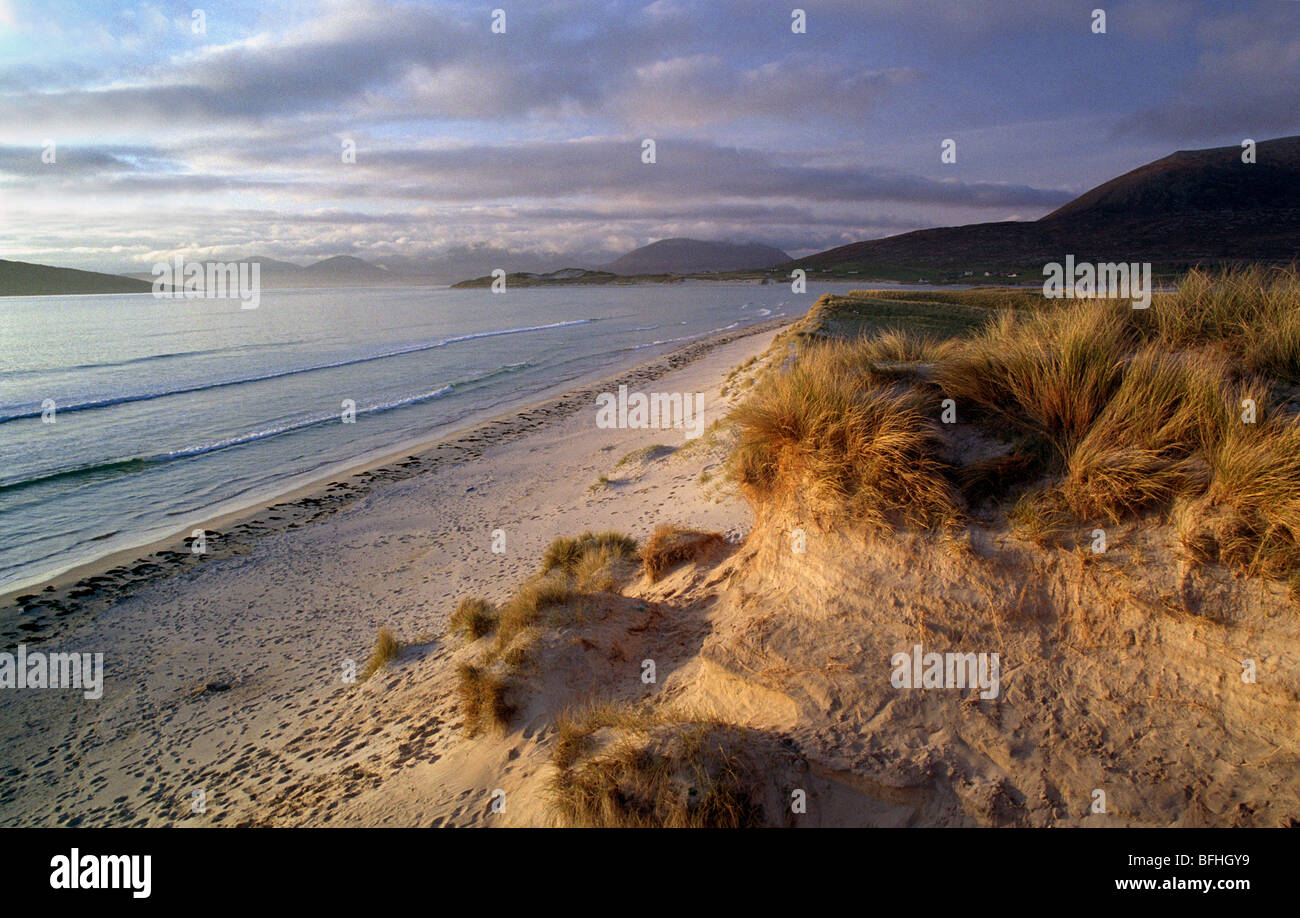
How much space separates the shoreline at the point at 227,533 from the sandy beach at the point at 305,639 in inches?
2.5

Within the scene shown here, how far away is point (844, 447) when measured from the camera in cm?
527

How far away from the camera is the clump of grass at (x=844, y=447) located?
4.86 metres

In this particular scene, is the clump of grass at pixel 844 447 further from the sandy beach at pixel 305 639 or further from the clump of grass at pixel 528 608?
the sandy beach at pixel 305 639

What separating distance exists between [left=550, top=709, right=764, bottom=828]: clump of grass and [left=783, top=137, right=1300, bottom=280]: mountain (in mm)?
55651

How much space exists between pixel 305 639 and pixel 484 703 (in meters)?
4.69

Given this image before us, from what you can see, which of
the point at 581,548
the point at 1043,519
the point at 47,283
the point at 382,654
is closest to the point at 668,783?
the point at 1043,519

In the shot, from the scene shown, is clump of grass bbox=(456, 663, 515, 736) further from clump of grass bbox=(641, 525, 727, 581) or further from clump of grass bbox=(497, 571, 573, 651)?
clump of grass bbox=(641, 525, 727, 581)

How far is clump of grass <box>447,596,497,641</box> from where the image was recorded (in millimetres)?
7078

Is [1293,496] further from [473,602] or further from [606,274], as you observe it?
[606,274]

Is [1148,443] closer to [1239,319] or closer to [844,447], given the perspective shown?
[844,447]

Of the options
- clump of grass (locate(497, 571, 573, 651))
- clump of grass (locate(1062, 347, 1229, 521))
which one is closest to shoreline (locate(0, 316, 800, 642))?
clump of grass (locate(497, 571, 573, 651))

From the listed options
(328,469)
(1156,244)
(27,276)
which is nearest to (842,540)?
(328,469)

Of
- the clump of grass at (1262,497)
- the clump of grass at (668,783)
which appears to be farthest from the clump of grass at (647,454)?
the clump of grass at (1262,497)

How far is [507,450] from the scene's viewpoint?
Answer: 59.6 feet
